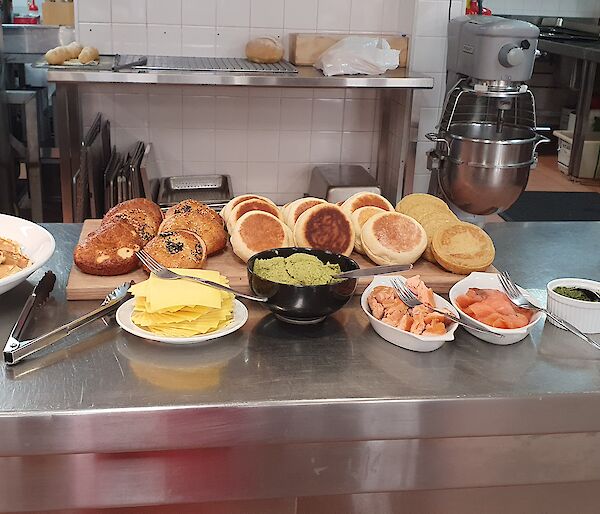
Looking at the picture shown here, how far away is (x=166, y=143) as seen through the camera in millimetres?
4098

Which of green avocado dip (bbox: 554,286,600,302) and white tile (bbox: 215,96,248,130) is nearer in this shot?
green avocado dip (bbox: 554,286,600,302)

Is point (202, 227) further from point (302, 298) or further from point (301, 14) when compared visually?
point (301, 14)

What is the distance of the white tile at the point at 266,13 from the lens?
394 cm

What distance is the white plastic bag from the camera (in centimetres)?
355

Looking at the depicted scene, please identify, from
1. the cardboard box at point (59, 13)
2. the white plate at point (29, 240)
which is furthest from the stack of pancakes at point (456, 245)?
the cardboard box at point (59, 13)

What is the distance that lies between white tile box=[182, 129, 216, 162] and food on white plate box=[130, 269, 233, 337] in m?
2.80

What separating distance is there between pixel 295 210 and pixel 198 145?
96.0 inches

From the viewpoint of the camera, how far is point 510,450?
1333mm

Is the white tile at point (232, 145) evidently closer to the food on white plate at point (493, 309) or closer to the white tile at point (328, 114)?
the white tile at point (328, 114)

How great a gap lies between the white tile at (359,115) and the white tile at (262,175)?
1.54 feet

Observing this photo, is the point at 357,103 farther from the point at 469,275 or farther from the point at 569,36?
the point at 569,36

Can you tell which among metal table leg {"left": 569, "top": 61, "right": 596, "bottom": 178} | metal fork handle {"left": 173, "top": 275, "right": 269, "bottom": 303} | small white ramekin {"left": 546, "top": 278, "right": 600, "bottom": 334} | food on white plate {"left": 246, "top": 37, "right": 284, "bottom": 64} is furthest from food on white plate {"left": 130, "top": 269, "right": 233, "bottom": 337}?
metal table leg {"left": 569, "top": 61, "right": 596, "bottom": 178}

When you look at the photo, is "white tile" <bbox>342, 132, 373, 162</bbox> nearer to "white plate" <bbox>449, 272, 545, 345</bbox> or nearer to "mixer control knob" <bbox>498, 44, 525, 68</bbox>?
"mixer control knob" <bbox>498, 44, 525, 68</bbox>

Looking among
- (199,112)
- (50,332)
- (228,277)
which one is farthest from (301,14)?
(50,332)
